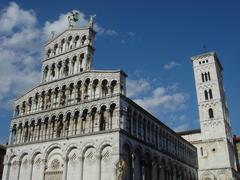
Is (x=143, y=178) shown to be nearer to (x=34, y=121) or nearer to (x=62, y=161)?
(x=62, y=161)

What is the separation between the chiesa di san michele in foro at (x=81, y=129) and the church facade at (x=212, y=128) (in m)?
11.1

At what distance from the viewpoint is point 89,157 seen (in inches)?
1175

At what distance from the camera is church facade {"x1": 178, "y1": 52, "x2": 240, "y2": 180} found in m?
51.9

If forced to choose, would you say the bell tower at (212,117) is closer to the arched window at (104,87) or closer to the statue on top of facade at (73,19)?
the arched window at (104,87)

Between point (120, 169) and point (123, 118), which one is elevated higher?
point (123, 118)

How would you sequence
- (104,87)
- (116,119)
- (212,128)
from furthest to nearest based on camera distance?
(212,128) → (104,87) → (116,119)

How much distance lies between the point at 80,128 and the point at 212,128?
1283 inches

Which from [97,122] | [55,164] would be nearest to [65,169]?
[55,164]

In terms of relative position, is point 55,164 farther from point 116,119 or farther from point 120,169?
point 120,169

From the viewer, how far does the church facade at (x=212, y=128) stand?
2045 inches

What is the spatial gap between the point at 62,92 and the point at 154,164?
47.1ft

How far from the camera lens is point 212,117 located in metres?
56.3

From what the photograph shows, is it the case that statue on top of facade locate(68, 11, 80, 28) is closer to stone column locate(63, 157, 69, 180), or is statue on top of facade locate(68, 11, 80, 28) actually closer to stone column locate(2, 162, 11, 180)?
stone column locate(63, 157, 69, 180)

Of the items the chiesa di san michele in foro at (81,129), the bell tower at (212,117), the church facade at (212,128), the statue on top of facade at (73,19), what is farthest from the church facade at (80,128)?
the bell tower at (212,117)
